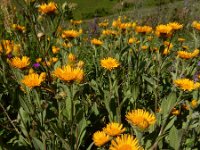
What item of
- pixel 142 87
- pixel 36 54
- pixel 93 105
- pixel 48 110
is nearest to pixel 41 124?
pixel 48 110

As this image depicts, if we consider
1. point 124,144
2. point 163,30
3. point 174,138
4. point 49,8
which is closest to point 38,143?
point 124,144

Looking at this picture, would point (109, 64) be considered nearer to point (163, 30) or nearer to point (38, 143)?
point (163, 30)

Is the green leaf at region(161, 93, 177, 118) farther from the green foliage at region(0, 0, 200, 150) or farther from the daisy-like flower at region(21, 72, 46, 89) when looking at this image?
the daisy-like flower at region(21, 72, 46, 89)

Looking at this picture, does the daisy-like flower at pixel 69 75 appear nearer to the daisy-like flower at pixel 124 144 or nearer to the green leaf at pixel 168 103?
the daisy-like flower at pixel 124 144

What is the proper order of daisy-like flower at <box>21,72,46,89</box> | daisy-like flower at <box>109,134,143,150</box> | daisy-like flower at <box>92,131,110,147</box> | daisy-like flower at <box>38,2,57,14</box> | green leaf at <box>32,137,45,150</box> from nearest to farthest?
daisy-like flower at <box>109,134,143,150</box>
daisy-like flower at <box>92,131,110,147</box>
green leaf at <box>32,137,45,150</box>
daisy-like flower at <box>21,72,46,89</box>
daisy-like flower at <box>38,2,57,14</box>

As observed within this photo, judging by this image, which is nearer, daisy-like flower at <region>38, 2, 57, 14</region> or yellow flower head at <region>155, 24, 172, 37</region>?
daisy-like flower at <region>38, 2, 57, 14</region>

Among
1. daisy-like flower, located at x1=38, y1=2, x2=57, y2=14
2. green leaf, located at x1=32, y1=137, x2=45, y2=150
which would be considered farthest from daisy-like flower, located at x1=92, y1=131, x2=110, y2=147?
daisy-like flower, located at x1=38, y1=2, x2=57, y2=14

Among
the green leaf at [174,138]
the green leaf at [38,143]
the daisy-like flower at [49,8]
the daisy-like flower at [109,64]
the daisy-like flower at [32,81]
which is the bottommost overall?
the green leaf at [174,138]

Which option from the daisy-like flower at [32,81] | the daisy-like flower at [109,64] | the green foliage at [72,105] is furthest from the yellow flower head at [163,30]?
the daisy-like flower at [32,81]

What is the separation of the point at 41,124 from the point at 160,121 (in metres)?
0.68

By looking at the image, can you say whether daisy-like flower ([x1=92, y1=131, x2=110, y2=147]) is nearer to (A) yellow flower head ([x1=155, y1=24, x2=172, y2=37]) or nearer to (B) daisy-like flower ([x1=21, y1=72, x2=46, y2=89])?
(B) daisy-like flower ([x1=21, y1=72, x2=46, y2=89])

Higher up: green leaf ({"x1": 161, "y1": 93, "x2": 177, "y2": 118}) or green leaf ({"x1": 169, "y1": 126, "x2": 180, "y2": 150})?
green leaf ({"x1": 161, "y1": 93, "x2": 177, "y2": 118})

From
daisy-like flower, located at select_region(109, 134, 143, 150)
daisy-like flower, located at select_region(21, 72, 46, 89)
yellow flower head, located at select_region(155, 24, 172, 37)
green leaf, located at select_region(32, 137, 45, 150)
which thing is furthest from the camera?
yellow flower head, located at select_region(155, 24, 172, 37)

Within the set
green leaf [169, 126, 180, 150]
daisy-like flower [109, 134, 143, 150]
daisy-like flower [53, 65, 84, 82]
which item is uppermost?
daisy-like flower [53, 65, 84, 82]
